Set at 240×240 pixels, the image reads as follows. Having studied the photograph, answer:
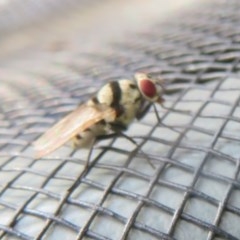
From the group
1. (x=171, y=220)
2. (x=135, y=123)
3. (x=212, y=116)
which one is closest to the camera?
(x=171, y=220)

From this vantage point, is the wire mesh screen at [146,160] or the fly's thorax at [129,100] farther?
the fly's thorax at [129,100]

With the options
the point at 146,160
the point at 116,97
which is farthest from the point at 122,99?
the point at 146,160

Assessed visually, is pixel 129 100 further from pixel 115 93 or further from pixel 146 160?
pixel 146 160

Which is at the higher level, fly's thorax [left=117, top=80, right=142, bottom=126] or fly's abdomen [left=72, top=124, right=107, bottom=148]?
fly's thorax [left=117, top=80, right=142, bottom=126]

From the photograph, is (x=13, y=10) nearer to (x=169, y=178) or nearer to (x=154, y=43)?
(x=154, y=43)

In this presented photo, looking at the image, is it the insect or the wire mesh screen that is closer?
the wire mesh screen

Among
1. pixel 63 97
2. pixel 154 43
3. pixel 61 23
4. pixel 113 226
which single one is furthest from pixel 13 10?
pixel 113 226
